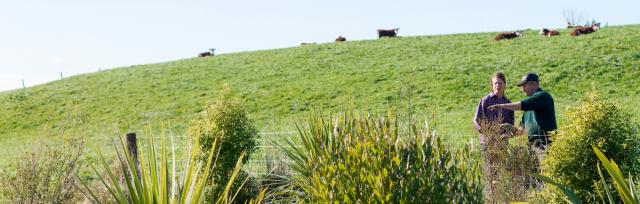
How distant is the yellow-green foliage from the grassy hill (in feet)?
28.3

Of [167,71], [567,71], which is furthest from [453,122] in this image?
[167,71]

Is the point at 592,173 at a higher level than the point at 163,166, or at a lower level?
lower

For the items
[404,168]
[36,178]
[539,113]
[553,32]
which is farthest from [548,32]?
[404,168]

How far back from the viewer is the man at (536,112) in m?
6.54

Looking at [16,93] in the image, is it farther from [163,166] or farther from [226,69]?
[163,166]

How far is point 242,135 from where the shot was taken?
7.89m

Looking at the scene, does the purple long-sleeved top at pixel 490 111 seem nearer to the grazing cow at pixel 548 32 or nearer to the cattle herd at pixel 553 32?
the cattle herd at pixel 553 32

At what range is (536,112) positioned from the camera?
6.71 meters

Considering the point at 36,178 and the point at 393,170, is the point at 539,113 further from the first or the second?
the point at 36,178

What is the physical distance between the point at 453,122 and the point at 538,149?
8706 millimetres

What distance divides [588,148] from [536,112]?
1.60m

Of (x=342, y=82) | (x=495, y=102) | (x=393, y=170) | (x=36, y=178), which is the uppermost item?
(x=393, y=170)

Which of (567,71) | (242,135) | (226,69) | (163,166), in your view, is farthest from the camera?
(226,69)

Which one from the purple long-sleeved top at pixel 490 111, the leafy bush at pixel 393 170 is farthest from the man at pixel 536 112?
the leafy bush at pixel 393 170
